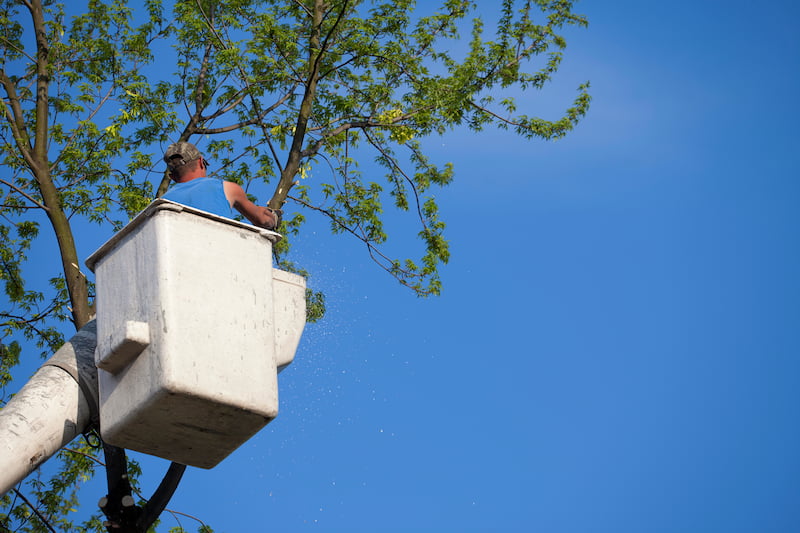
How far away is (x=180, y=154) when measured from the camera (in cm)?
638

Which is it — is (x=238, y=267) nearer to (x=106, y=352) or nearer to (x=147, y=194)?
(x=106, y=352)

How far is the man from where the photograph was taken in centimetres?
598

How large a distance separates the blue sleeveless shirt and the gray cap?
24 cm

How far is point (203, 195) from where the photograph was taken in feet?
19.7

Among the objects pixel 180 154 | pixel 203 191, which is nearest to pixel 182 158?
pixel 180 154

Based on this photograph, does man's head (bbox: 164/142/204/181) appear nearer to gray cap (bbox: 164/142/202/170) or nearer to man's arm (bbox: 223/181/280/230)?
gray cap (bbox: 164/142/202/170)

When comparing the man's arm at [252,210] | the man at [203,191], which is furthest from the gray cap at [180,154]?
the man's arm at [252,210]

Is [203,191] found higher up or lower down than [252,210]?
lower down

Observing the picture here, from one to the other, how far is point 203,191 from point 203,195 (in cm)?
4

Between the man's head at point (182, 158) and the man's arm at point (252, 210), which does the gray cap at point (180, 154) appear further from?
the man's arm at point (252, 210)

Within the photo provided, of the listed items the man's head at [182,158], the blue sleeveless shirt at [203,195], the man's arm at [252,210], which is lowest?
the blue sleeveless shirt at [203,195]

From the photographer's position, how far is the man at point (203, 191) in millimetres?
5977

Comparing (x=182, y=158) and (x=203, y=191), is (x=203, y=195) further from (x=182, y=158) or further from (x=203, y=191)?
(x=182, y=158)

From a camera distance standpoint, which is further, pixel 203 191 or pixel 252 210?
pixel 252 210
